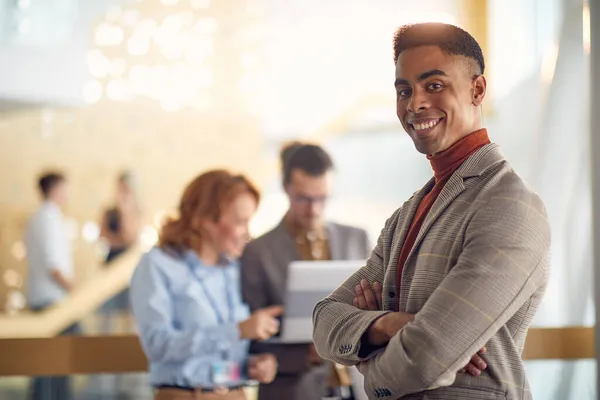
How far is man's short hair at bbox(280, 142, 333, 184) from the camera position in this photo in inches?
140

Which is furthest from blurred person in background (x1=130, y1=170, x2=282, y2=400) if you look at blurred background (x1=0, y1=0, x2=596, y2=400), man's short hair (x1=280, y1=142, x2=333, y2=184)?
blurred background (x1=0, y1=0, x2=596, y2=400)

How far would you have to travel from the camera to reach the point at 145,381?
4.11 metres

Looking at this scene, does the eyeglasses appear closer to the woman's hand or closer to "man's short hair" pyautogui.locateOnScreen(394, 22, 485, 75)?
the woman's hand

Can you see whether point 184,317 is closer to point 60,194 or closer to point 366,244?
point 366,244

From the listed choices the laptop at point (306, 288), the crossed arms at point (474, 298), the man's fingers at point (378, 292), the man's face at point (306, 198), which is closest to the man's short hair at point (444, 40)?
the crossed arms at point (474, 298)

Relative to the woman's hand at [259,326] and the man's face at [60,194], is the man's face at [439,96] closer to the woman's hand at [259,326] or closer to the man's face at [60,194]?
→ the woman's hand at [259,326]

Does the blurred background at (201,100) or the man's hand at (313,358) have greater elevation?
the blurred background at (201,100)

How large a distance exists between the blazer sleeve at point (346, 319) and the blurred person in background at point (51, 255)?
8.21 feet

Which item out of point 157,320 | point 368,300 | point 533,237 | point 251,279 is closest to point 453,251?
point 533,237

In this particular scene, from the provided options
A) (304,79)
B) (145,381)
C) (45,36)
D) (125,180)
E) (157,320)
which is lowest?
(145,381)

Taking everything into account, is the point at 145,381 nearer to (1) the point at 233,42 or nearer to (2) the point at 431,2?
(1) the point at 233,42

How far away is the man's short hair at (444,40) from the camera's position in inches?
66.1

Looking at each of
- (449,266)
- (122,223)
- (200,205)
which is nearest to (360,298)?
(449,266)

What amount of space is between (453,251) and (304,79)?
2.81 m
